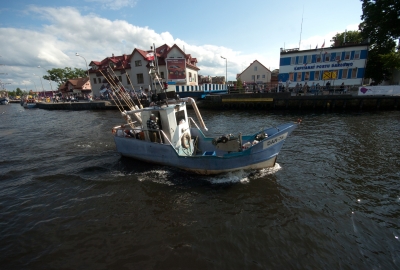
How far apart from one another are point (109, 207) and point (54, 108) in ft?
160

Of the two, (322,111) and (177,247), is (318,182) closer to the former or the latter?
(177,247)

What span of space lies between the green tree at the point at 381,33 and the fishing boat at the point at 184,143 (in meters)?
33.6

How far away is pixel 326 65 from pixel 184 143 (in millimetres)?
34764

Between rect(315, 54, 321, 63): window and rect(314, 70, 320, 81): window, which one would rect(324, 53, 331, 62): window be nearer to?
rect(315, 54, 321, 63): window

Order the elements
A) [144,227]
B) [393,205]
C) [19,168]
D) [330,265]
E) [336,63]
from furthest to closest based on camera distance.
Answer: [336,63]
[19,168]
[393,205]
[144,227]
[330,265]

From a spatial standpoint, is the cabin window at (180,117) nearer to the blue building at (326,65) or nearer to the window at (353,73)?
the blue building at (326,65)

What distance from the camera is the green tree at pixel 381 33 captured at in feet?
92.5

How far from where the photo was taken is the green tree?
28189 mm

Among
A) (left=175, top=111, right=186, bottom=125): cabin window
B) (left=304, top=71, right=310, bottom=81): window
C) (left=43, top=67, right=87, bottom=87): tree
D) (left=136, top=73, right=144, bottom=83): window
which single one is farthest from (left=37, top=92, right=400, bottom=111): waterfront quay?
(left=43, top=67, right=87, bottom=87): tree

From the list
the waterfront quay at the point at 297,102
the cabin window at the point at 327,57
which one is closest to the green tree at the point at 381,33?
the cabin window at the point at 327,57

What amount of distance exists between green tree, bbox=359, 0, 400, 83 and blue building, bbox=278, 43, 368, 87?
124 inches

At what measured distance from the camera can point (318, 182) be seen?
7816 mm

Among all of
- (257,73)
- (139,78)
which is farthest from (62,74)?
(257,73)

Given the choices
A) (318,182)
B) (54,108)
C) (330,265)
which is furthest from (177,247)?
(54,108)
